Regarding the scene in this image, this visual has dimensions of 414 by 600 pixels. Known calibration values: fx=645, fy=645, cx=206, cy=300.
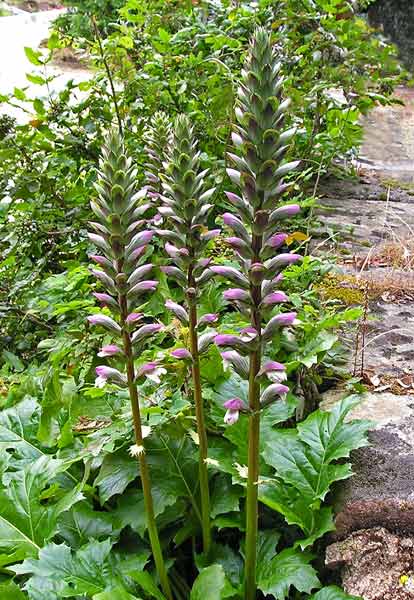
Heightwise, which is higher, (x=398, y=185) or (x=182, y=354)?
(x=182, y=354)

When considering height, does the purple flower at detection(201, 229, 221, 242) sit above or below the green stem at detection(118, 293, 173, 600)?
above

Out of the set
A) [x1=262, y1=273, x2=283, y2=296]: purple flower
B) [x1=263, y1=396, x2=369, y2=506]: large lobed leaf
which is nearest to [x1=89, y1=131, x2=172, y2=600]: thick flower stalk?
[x1=262, y1=273, x2=283, y2=296]: purple flower

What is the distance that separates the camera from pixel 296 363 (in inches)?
110

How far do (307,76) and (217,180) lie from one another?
73.1 inches

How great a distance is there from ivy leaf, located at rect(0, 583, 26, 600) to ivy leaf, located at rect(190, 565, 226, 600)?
1.95 ft

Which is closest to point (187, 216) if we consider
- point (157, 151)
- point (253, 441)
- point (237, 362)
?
point (237, 362)

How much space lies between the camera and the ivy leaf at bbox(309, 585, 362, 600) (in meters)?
2.12

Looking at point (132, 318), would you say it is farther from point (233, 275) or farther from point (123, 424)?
point (123, 424)

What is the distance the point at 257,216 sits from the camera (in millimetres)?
1731

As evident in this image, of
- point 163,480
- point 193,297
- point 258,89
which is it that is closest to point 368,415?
point 163,480

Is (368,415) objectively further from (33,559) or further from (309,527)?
(33,559)

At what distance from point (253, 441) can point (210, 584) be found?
0.53 m

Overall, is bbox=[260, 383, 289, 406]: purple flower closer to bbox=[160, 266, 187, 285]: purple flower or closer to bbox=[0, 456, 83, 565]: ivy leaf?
bbox=[160, 266, 187, 285]: purple flower

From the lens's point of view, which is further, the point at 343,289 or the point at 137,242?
the point at 343,289
